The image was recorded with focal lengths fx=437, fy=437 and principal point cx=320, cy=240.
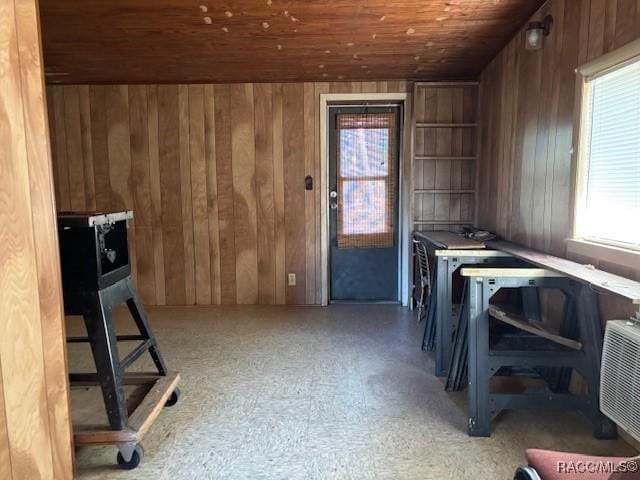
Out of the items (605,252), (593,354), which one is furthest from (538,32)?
(593,354)

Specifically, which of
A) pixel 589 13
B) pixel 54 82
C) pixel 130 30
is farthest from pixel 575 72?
pixel 54 82

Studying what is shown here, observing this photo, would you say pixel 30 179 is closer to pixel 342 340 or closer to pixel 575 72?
pixel 342 340

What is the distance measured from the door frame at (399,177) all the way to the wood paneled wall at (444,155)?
0.10m

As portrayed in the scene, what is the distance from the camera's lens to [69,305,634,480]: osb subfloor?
193cm

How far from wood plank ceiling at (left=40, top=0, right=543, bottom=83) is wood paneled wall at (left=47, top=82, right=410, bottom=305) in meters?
0.21

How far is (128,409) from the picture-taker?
218 cm

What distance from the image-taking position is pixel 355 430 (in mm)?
2199

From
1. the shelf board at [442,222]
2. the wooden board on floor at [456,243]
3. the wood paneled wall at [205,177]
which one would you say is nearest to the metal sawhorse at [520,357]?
the wooden board on floor at [456,243]

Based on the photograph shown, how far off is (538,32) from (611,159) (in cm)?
107

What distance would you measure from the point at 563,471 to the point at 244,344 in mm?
2618

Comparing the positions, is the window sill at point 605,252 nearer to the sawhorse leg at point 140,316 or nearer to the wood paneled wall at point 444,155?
the wood paneled wall at point 444,155

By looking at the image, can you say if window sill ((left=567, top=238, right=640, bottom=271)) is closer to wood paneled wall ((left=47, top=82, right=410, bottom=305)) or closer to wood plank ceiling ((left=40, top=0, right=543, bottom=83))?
wood plank ceiling ((left=40, top=0, right=543, bottom=83))

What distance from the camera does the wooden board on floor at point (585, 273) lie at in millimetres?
1748

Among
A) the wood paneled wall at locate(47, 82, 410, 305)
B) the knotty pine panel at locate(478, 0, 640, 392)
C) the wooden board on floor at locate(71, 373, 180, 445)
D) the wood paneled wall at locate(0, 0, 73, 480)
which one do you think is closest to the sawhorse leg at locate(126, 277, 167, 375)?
the wooden board on floor at locate(71, 373, 180, 445)
